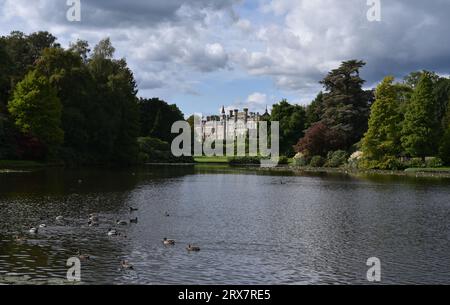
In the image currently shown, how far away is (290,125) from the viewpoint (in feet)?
366

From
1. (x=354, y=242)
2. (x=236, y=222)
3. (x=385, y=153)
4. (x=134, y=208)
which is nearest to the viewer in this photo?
(x=354, y=242)

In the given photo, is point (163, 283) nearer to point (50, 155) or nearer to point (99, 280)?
point (99, 280)

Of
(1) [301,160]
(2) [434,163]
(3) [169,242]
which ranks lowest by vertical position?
(3) [169,242]

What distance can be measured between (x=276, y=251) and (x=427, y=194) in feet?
82.5

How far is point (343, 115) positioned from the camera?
9225cm

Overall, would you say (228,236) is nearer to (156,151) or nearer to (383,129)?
(383,129)

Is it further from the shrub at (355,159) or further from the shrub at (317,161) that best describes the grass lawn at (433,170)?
the shrub at (317,161)

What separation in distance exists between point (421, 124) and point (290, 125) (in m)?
40.3

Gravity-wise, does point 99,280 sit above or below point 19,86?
below

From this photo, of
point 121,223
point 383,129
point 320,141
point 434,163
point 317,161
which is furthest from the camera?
point 320,141

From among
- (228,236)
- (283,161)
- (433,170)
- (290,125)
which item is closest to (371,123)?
(433,170)

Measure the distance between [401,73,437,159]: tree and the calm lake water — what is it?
31.8 m

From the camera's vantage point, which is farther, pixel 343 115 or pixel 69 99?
pixel 343 115

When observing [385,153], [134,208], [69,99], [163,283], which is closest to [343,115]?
[385,153]
